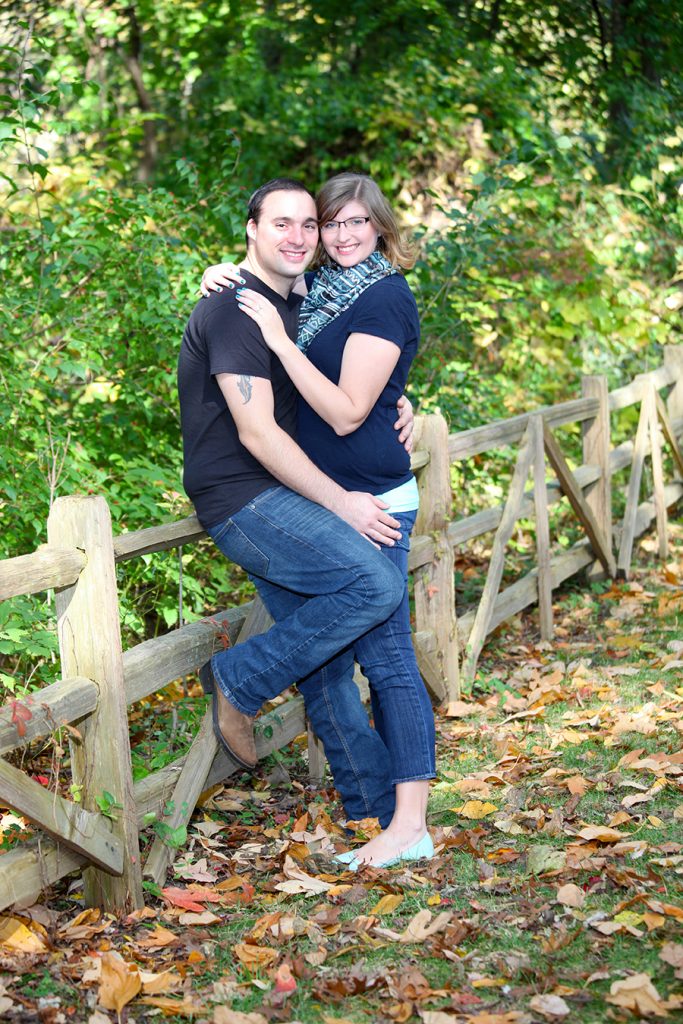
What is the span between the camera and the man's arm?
328 cm

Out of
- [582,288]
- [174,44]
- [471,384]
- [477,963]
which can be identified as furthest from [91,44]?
[477,963]

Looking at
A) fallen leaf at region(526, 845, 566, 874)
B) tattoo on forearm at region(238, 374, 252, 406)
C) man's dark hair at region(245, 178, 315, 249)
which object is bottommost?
fallen leaf at region(526, 845, 566, 874)

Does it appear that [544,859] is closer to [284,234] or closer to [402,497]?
[402,497]

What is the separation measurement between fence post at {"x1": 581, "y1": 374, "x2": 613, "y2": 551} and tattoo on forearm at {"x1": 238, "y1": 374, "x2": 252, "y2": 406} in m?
4.41

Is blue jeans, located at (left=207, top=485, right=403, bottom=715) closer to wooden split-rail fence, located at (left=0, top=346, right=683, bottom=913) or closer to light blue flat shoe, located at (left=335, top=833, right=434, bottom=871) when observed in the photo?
wooden split-rail fence, located at (left=0, top=346, right=683, bottom=913)

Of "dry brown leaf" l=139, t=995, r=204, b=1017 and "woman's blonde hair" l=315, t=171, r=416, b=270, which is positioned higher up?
"woman's blonde hair" l=315, t=171, r=416, b=270

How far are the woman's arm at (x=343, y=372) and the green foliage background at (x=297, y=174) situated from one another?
4.23ft

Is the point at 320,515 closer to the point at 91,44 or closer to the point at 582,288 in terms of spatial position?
the point at 582,288

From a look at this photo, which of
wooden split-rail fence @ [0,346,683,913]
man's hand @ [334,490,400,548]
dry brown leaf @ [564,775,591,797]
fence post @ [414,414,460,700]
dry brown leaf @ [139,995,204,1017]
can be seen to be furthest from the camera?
fence post @ [414,414,460,700]

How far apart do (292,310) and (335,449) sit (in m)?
0.48

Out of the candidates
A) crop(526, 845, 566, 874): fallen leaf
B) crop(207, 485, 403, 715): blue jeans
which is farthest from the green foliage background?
crop(526, 845, 566, 874): fallen leaf

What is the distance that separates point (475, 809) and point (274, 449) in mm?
1599

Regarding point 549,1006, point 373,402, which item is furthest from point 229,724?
point 549,1006

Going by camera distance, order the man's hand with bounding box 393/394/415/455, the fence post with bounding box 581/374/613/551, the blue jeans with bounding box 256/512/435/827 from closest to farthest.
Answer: the blue jeans with bounding box 256/512/435/827 → the man's hand with bounding box 393/394/415/455 → the fence post with bounding box 581/374/613/551
